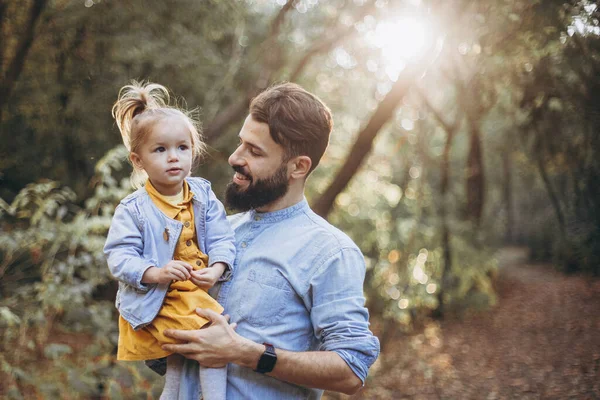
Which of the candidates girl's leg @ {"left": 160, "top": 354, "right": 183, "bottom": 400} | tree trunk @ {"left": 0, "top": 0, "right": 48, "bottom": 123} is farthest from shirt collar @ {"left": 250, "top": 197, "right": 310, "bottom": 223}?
tree trunk @ {"left": 0, "top": 0, "right": 48, "bottom": 123}

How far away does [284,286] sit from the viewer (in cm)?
209

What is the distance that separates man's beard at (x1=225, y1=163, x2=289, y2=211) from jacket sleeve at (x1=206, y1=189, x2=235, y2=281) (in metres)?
0.08

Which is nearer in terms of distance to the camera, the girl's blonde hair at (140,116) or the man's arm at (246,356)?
the man's arm at (246,356)

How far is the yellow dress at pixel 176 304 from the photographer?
203 cm

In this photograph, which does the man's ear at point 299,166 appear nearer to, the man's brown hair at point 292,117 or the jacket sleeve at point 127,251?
the man's brown hair at point 292,117

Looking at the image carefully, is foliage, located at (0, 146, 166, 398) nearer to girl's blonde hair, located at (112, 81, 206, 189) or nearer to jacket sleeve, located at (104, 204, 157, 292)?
girl's blonde hair, located at (112, 81, 206, 189)

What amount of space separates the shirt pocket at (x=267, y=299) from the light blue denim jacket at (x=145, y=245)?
142mm

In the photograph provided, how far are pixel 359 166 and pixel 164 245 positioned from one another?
3949mm

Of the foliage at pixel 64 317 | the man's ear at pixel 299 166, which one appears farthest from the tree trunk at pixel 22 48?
the man's ear at pixel 299 166

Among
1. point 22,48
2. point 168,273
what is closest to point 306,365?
point 168,273

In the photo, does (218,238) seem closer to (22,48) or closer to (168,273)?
(168,273)

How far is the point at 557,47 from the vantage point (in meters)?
6.15

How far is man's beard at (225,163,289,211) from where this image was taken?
7.44ft

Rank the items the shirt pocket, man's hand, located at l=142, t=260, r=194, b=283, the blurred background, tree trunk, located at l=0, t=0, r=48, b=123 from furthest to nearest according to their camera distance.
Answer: tree trunk, located at l=0, t=0, r=48, b=123 → the blurred background → the shirt pocket → man's hand, located at l=142, t=260, r=194, b=283
